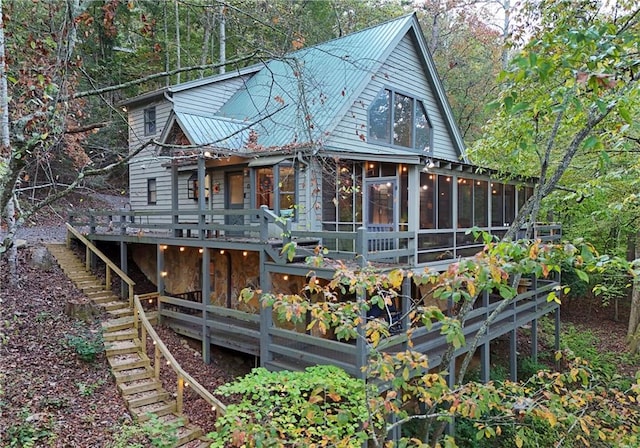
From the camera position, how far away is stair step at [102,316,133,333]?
9726 millimetres

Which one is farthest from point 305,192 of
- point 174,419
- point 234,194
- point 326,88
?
point 174,419

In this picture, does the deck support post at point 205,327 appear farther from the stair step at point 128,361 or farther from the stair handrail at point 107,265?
the stair handrail at point 107,265

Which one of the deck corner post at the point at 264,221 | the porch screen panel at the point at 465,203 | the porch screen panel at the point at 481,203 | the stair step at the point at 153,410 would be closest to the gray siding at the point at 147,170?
the deck corner post at the point at 264,221

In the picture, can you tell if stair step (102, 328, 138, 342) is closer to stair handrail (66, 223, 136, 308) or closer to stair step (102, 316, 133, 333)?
→ stair step (102, 316, 133, 333)

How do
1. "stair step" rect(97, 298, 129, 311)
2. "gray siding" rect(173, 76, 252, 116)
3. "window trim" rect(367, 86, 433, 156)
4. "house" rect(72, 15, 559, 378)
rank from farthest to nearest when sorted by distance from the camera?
"gray siding" rect(173, 76, 252, 116) → "window trim" rect(367, 86, 433, 156) → "stair step" rect(97, 298, 129, 311) → "house" rect(72, 15, 559, 378)

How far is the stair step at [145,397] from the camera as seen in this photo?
757 centimetres

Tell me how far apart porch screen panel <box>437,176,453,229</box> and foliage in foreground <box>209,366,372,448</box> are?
5.28 m

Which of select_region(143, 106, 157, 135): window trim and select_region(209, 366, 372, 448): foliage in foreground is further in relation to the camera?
select_region(143, 106, 157, 135): window trim

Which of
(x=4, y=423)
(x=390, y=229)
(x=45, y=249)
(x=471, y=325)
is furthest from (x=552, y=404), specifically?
(x=45, y=249)

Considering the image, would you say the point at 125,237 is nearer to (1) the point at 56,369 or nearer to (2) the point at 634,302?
(1) the point at 56,369

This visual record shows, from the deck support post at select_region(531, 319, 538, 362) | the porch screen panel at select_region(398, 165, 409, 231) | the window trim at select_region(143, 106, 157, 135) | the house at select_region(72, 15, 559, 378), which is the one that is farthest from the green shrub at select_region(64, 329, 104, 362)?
the deck support post at select_region(531, 319, 538, 362)

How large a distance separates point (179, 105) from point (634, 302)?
18.2 metres

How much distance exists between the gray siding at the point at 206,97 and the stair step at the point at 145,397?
9.18 metres

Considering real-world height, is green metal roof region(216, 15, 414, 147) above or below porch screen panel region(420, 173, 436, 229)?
above
